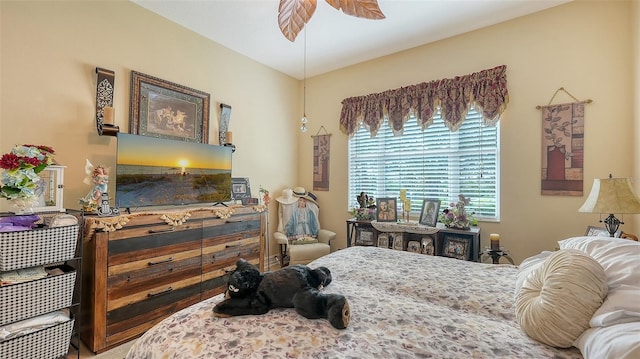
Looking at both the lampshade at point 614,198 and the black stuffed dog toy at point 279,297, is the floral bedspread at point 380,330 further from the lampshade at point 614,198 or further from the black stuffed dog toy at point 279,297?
the lampshade at point 614,198

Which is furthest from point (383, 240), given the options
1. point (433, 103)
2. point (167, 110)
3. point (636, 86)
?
point (167, 110)

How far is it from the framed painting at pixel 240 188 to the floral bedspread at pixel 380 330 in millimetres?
2136

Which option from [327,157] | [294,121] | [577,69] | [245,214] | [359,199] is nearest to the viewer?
[577,69]

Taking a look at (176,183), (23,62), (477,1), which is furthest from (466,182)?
(23,62)

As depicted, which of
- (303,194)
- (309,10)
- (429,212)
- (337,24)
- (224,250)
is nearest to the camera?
(309,10)

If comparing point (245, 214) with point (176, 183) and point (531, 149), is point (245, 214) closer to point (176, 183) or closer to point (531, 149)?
point (176, 183)

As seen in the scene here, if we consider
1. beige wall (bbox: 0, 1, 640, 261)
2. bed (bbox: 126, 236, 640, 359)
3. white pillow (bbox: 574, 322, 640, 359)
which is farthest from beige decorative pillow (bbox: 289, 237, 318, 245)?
white pillow (bbox: 574, 322, 640, 359)

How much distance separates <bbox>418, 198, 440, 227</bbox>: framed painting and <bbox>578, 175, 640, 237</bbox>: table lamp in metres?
1.32

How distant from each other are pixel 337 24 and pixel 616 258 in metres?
2.84

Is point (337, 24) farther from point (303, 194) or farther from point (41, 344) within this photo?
→ point (41, 344)

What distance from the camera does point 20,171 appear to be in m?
1.61

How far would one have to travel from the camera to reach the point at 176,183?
8.82 feet

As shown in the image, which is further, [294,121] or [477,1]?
[294,121]

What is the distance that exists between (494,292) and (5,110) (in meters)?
3.42
